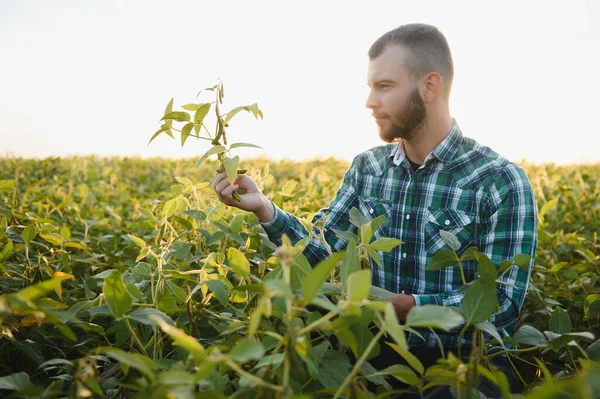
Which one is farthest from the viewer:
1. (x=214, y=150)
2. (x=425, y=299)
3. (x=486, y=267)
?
(x=425, y=299)

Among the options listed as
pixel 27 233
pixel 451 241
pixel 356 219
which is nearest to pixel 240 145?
pixel 356 219

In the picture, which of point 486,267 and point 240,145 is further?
point 240,145

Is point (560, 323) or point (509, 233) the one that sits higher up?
point (509, 233)

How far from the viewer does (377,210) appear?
2.04 m

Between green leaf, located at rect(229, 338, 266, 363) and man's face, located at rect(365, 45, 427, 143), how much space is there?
4.40 ft

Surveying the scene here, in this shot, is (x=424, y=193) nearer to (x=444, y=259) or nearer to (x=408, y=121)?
(x=408, y=121)

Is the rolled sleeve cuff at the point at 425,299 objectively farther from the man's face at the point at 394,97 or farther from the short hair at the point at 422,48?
the short hair at the point at 422,48

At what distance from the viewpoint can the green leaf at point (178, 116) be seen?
1217mm

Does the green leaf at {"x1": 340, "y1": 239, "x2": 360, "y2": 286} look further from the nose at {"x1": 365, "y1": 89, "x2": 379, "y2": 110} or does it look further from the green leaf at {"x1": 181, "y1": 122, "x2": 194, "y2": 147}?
the nose at {"x1": 365, "y1": 89, "x2": 379, "y2": 110}

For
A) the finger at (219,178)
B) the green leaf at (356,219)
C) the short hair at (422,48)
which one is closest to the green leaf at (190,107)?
the finger at (219,178)

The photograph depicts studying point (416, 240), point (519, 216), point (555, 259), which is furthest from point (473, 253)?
point (555, 259)

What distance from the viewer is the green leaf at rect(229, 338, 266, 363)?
2.24ft

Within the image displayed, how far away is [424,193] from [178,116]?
104 cm

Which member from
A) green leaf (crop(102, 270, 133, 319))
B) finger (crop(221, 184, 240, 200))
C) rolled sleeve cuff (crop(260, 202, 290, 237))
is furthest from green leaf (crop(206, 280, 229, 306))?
rolled sleeve cuff (crop(260, 202, 290, 237))
